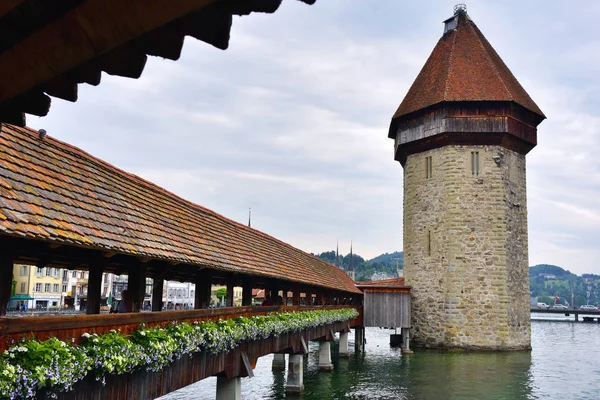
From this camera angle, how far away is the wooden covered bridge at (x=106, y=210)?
2234 mm

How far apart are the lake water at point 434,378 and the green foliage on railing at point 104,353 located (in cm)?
824

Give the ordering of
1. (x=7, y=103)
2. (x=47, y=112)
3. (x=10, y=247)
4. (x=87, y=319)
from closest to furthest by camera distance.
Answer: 1. (x=7, y=103)
2. (x=47, y=112)
3. (x=10, y=247)
4. (x=87, y=319)

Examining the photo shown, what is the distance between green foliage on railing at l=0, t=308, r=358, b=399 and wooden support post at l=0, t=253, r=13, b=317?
0.39m

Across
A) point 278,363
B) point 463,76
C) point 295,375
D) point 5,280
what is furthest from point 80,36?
point 463,76

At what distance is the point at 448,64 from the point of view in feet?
99.3

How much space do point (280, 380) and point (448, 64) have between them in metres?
18.6

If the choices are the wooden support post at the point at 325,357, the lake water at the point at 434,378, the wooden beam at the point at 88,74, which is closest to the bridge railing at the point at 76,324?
the wooden beam at the point at 88,74

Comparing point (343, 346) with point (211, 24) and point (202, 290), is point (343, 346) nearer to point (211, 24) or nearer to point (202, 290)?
point (202, 290)

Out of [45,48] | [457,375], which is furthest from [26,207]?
[457,375]

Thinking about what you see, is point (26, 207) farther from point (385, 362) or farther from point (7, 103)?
point (385, 362)

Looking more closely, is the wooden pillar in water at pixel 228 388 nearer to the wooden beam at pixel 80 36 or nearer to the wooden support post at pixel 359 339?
the wooden beam at pixel 80 36

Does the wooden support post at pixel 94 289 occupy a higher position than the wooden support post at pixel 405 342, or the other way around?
the wooden support post at pixel 94 289

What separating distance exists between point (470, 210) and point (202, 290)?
20517 mm

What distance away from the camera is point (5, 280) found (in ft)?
16.3
